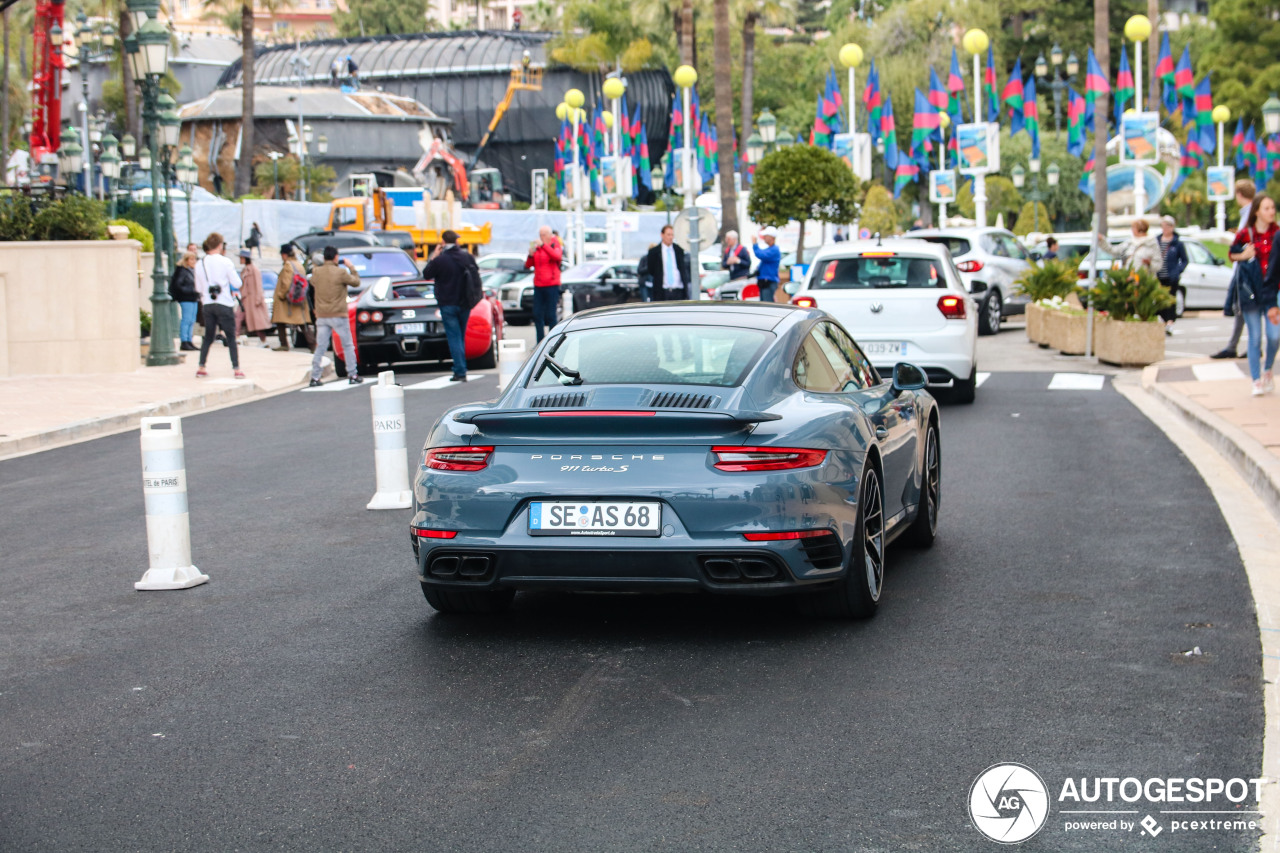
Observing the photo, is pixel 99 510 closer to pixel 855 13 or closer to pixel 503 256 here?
pixel 503 256

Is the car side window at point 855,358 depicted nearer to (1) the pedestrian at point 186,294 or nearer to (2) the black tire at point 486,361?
(2) the black tire at point 486,361

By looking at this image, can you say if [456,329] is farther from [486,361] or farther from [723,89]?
[723,89]

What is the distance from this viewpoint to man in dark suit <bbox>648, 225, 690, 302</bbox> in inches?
883

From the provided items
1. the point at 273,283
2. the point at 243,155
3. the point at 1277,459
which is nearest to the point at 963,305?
the point at 1277,459

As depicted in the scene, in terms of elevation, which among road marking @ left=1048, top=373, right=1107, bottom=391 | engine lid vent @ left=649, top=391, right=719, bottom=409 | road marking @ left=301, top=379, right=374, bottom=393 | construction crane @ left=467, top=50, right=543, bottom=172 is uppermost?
construction crane @ left=467, top=50, right=543, bottom=172

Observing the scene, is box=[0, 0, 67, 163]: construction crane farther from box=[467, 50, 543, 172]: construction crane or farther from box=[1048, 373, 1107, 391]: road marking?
box=[467, 50, 543, 172]: construction crane

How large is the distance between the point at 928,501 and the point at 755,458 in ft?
8.69

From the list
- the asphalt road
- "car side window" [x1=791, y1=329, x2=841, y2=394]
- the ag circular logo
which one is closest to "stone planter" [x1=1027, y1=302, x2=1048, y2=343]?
the asphalt road

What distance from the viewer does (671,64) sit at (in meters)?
92.1

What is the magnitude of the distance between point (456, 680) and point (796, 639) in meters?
1.41

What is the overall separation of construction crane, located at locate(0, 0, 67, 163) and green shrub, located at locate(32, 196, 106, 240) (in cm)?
2557

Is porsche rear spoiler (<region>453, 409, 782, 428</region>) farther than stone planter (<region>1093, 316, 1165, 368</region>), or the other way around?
stone planter (<region>1093, 316, 1165, 368</region>)

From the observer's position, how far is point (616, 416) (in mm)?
6113

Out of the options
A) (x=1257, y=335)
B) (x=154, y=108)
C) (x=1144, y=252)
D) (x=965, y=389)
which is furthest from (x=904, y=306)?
(x=154, y=108)
